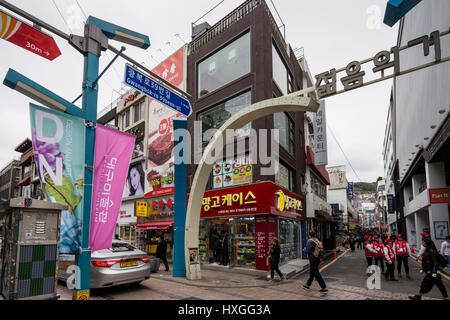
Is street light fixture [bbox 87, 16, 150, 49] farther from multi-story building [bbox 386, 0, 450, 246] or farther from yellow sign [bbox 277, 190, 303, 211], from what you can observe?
multi-story building [bbox 386, 0, 450, 246]

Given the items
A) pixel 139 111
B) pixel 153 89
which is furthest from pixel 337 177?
A: pixel 153 89

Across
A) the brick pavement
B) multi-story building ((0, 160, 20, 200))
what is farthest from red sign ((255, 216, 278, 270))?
multi-story building ((0, 160, 20, 200))

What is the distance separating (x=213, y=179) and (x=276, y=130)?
4.68 metres

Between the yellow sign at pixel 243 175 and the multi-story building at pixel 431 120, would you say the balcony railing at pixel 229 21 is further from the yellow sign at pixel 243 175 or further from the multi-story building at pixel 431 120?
the yellow sign at pixel 243 175

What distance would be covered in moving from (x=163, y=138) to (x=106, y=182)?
16.4 meters

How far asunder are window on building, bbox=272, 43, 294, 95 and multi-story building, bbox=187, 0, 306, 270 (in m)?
0.07

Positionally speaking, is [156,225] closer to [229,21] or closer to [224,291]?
[224,291]

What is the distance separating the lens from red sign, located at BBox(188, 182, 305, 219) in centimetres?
1387

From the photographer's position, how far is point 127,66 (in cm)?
643

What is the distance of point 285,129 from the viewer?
755 inches

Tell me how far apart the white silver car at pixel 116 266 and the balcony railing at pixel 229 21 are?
47.6 feet

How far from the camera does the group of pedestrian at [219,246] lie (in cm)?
1519

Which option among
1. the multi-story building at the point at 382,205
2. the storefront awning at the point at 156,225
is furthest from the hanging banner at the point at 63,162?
the multi-story building at the point at 382,205

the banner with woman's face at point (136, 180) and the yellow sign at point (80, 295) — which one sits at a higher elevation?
the banner with woman's face at point (136, 180)
